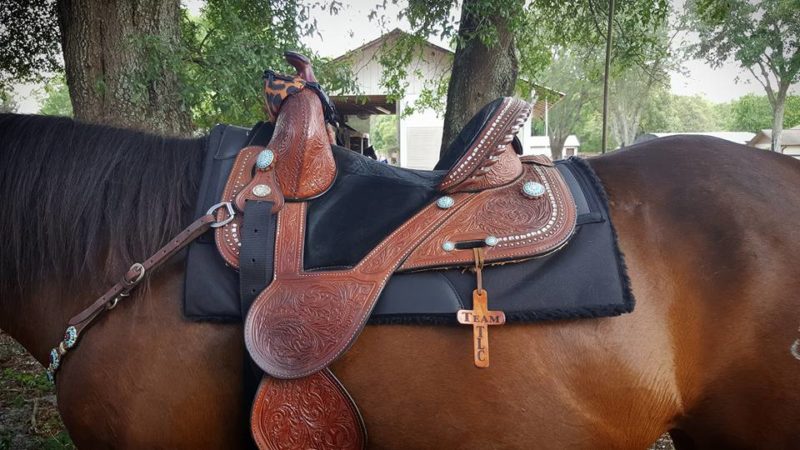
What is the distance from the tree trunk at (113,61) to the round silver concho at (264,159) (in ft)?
8.32

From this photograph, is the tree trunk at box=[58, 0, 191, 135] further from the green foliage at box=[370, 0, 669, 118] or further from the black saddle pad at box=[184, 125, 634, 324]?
the green foliage at box=[370, 0, 669, 118]

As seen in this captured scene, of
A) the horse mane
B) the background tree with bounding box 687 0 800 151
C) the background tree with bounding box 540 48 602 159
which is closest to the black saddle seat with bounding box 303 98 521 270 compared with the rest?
the horse mane

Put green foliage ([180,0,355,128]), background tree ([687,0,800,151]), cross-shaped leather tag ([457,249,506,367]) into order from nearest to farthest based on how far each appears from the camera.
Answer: cross-shaped leather tag ([457,249,506,367]), green foliage ([180,0,355,128]), background tree ([687,0,800,151])

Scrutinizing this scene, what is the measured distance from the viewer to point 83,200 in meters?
1.51

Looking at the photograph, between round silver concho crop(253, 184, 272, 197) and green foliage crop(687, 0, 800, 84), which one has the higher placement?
green foliage crop(687, 0, 800, 84)

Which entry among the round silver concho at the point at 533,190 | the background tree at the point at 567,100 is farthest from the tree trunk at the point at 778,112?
the round silver concho at the point at 533,190

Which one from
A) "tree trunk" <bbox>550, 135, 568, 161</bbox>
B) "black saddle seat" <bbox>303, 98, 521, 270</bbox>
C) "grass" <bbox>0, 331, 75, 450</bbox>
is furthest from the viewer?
"tree trunk" <bbox>550, 135, 568, 161</bbox>

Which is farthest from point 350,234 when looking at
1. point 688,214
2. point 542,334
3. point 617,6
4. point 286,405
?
point 617,6

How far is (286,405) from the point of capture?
51.8 inches

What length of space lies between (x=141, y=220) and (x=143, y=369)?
44cm

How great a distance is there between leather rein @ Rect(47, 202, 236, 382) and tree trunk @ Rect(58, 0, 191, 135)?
258cm

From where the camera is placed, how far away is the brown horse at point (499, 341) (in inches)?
51.1

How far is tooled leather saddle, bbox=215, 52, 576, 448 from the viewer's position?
4.25 ft

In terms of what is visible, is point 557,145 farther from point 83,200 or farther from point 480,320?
point 83,200
